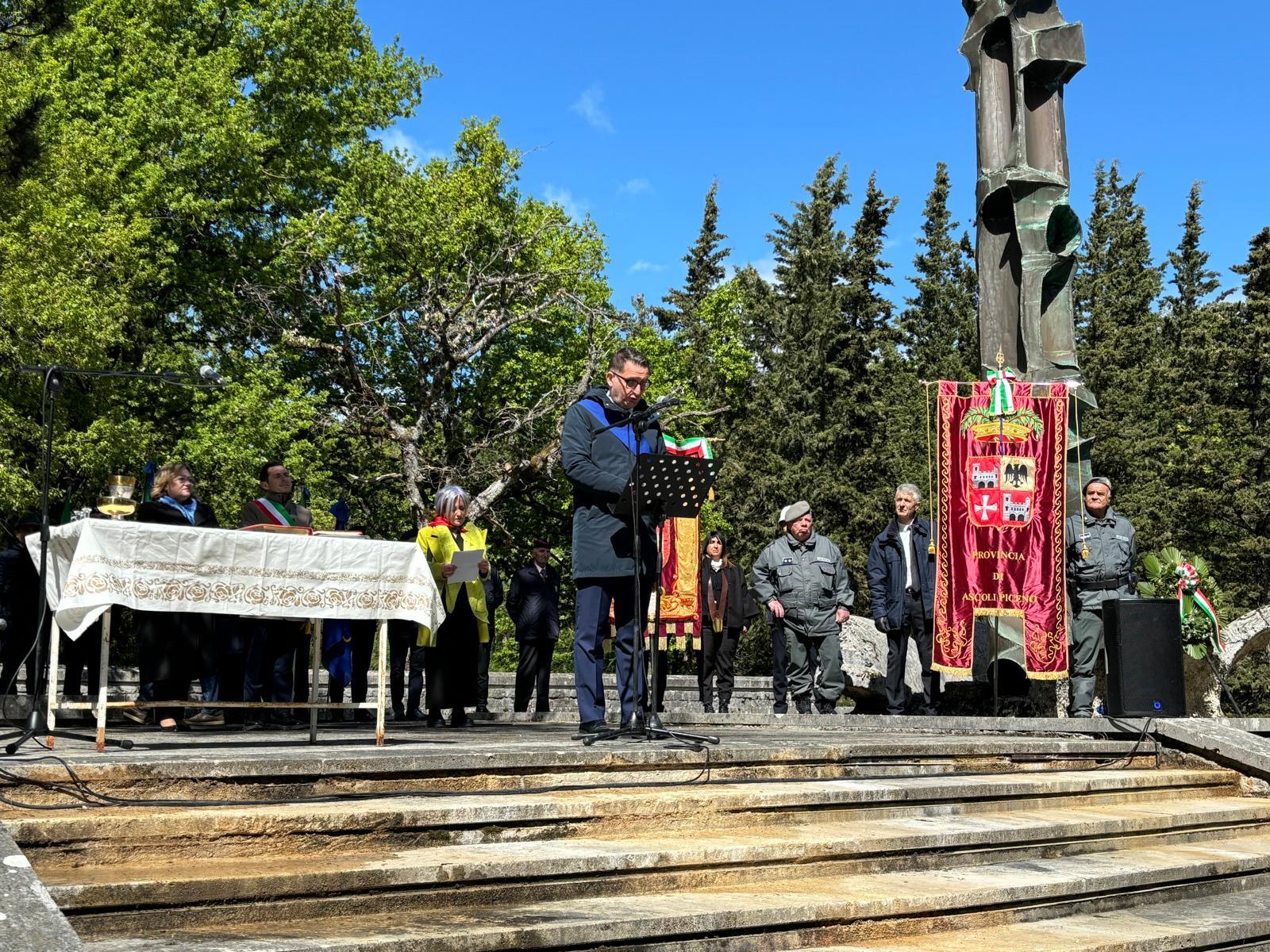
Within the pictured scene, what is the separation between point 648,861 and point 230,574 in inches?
118

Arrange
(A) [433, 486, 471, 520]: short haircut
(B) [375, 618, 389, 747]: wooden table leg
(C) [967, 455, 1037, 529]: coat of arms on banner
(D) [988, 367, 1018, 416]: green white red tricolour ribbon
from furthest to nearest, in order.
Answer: (D) [988, 367, 1018, 416]: green white red tricolour ribbon < (C) [967, 455, 1037, 529]: coat of arms on banner < (A) [433, 486, 471, 520]: short haircut < (B) [375, 618, 389, 747]: wooden table leg

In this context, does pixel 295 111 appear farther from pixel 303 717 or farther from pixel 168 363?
pixel 303 717

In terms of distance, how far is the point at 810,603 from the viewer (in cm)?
1216

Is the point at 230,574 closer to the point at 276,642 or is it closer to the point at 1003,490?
the point at 276,642

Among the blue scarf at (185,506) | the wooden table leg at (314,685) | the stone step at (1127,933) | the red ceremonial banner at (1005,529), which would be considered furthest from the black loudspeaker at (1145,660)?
the blue scarf at (185,506)

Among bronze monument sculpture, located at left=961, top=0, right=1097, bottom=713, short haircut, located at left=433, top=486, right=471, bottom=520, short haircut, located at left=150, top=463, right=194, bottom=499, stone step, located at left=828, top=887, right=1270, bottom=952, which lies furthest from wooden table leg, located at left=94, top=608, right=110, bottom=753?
bronze monument sculpture, located at left=961, top=0, right=1097, bottom=713

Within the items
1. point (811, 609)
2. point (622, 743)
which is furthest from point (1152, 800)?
point (811, 609)

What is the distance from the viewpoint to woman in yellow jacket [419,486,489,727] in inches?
371

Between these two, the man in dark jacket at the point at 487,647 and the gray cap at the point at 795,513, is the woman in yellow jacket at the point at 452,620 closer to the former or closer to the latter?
the man in dark jacket at the point at 487,647

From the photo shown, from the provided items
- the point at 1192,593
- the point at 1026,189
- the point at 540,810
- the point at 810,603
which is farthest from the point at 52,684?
the point at 1026,189

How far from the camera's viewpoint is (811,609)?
12.2 metres

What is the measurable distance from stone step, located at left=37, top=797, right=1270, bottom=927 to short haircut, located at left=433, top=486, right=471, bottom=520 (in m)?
4.32

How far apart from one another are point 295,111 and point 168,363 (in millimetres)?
8465

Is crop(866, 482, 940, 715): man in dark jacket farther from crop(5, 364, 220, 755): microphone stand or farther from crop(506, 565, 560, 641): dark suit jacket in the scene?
crop(5, 364, 220, 755): microphone stand
